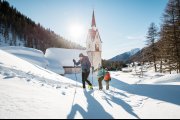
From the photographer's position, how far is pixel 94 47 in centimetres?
5306

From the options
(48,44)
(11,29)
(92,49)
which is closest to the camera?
(92,49)

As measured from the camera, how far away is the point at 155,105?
17.9 feet

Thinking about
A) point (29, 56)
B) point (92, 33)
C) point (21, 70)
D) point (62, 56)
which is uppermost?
point (92, 33)

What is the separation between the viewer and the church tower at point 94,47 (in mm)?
52812

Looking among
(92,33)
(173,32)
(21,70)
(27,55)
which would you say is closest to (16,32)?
(92,33)

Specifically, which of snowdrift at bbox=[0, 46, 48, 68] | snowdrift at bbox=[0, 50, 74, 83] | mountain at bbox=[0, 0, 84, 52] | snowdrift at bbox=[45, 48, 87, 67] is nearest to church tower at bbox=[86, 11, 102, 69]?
snowdrift at bbox=[45, 48, 87, 67]

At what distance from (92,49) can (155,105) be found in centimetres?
4806

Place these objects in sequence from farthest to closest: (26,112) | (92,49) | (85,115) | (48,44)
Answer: (48,44), (92,49), (85,115), (26,112)

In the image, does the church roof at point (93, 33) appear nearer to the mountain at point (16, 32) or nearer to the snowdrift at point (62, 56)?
the snowdrift at point (62, 56)

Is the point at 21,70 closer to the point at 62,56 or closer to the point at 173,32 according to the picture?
the point at 173,32

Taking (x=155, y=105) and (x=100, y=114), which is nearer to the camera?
(x=100, y=114)

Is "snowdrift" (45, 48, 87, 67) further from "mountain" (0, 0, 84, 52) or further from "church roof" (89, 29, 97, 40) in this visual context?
"mountain" (0, 0, 84, 52)

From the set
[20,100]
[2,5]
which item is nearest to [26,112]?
[20,100]

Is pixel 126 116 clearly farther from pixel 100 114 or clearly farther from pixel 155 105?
pixel 155 105
